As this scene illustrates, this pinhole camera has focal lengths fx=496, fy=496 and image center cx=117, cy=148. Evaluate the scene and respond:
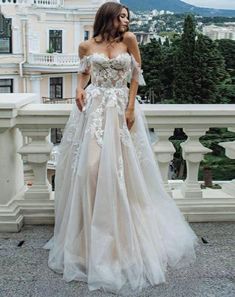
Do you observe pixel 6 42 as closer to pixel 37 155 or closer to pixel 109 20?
pixel 37 155

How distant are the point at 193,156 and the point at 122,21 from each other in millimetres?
1117

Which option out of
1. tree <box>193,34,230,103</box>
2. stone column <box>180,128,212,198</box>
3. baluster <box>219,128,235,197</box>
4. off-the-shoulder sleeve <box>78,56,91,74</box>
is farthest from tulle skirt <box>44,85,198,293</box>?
tree <box>193,34,230,103</box>

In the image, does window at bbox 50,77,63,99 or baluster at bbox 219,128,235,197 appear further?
window at bbox 50,77,63,99

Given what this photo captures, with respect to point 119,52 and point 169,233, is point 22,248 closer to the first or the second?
point 169,233

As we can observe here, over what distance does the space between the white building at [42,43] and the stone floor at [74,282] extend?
18.2 metres

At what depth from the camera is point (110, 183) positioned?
2.69 m

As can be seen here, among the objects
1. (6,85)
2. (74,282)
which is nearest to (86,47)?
(74,282)

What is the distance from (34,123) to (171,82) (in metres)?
25.1

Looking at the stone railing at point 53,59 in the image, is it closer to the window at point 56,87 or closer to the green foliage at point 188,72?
the window at point 56,87

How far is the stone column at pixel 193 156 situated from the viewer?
3.33 m

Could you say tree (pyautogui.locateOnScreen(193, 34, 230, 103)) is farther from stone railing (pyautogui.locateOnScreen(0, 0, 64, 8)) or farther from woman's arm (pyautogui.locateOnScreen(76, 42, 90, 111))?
woman's arm (pyautogui.locateOnScreen(76, 42, 90, 111))

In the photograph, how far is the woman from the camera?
2648mm

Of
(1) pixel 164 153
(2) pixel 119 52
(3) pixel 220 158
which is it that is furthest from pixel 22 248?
(3) pixel 220 158

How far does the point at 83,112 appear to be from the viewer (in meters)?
2.87
